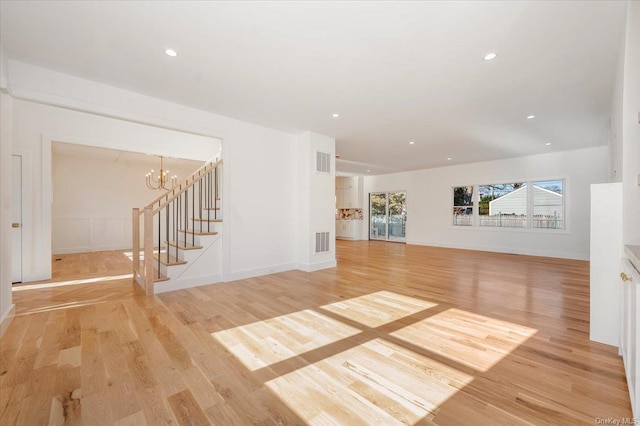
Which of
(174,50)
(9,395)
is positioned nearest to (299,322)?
(9,395)

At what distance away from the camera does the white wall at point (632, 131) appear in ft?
6.39

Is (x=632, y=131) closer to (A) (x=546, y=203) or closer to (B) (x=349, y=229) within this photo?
(A) (x=546, y=203)

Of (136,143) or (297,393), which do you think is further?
(136,143)

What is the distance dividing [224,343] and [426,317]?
6.76 feet

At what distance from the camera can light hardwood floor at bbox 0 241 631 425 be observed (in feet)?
5.04

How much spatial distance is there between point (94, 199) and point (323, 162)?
698 cm

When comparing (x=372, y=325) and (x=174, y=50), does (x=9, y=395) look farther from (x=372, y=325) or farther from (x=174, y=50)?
(x=174, y=50)

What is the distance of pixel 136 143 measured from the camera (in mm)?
5957

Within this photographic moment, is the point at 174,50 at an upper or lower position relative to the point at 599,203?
upper

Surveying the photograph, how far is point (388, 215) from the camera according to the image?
10961mm

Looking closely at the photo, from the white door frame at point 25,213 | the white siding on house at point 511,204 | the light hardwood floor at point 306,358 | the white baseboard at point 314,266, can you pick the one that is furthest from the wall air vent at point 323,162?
the white siding on house at point 511,204

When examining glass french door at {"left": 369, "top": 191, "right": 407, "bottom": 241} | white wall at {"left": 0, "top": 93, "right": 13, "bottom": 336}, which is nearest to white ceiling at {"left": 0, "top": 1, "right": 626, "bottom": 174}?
white wall at {"left": 0, "top": 93, "right": 13, "bottom": 336}

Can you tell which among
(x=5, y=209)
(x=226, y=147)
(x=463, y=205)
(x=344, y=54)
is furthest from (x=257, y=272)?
(x=463, y=205)

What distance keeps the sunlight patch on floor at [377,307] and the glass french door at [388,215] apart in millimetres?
7149
